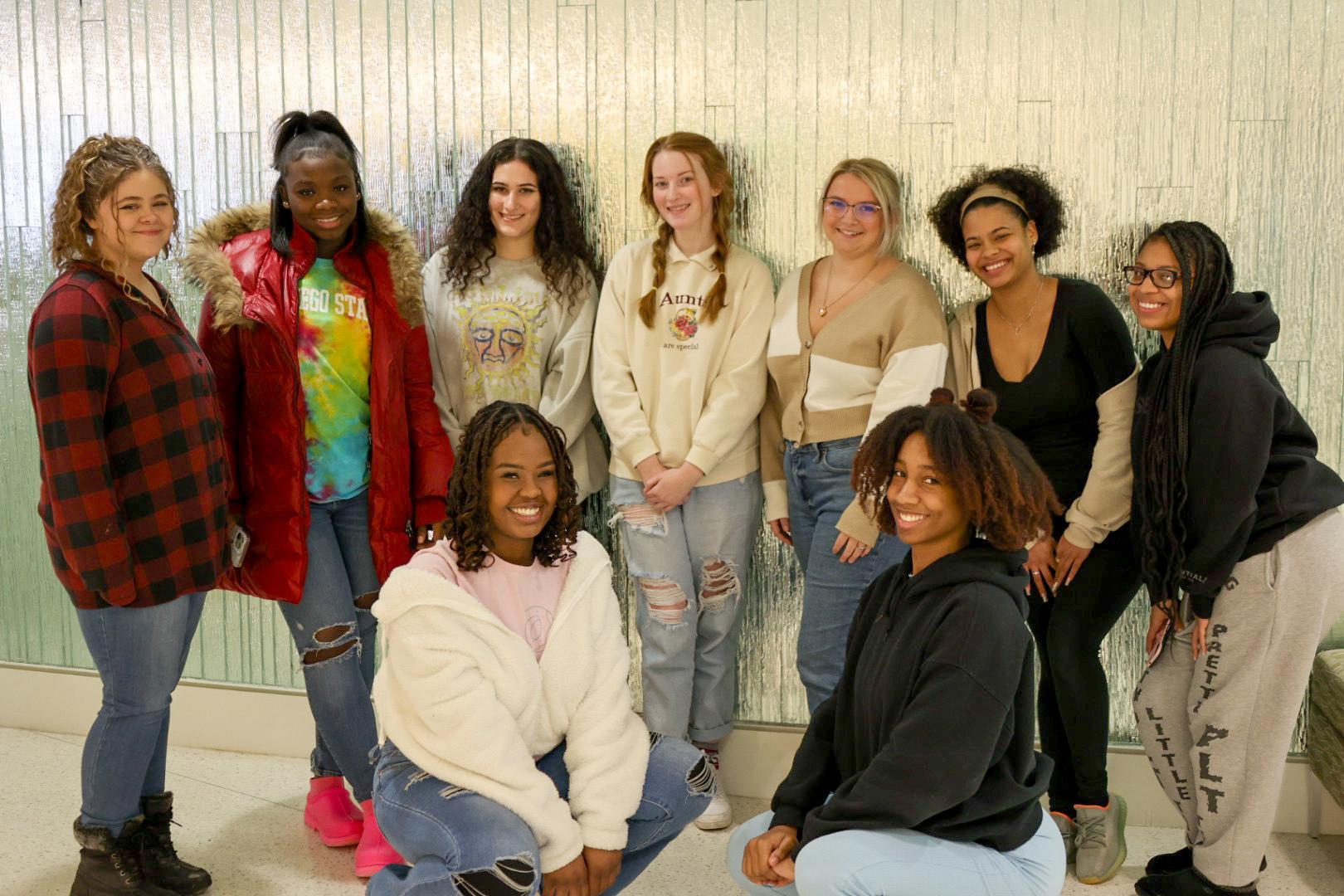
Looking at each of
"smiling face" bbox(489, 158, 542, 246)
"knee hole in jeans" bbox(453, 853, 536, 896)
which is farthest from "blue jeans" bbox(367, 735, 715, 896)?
"smiling face" bbox(489, 158, 542, 246)

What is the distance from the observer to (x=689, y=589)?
2736mm

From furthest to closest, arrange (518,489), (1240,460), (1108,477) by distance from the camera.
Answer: (1108,477) → (1240,460) → (518,489)

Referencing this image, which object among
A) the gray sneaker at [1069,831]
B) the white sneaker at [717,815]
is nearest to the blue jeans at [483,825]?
the white sneaker at [717,815]

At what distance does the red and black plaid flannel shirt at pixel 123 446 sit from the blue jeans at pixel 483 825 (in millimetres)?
635

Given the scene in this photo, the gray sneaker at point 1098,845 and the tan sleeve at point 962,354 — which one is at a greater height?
the tan sleeve at point 962,354

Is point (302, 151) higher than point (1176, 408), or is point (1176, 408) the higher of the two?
point (302, 151)

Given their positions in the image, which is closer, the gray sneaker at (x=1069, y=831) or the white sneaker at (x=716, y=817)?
the gray sneaker at (x=1069, y=831)

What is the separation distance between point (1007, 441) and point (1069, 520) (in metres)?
0.70

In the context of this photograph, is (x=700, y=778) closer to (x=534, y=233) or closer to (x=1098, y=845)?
(x=1098, y=845)

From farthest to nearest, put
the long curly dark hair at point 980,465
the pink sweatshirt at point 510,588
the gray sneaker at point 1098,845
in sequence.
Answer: the gray sneaker at point 1098,845 → the pink sweatshirt at point 510,588 → the long curly dark hair at point 980,465

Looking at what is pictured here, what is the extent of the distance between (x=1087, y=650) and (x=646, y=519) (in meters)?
0.99

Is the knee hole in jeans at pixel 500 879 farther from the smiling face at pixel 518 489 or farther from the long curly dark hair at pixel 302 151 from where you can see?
the long curly dark hair at pixel 302 151

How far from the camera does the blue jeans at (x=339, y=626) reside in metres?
2.52

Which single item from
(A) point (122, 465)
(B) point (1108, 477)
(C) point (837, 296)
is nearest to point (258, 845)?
(A) point (122, 465)
